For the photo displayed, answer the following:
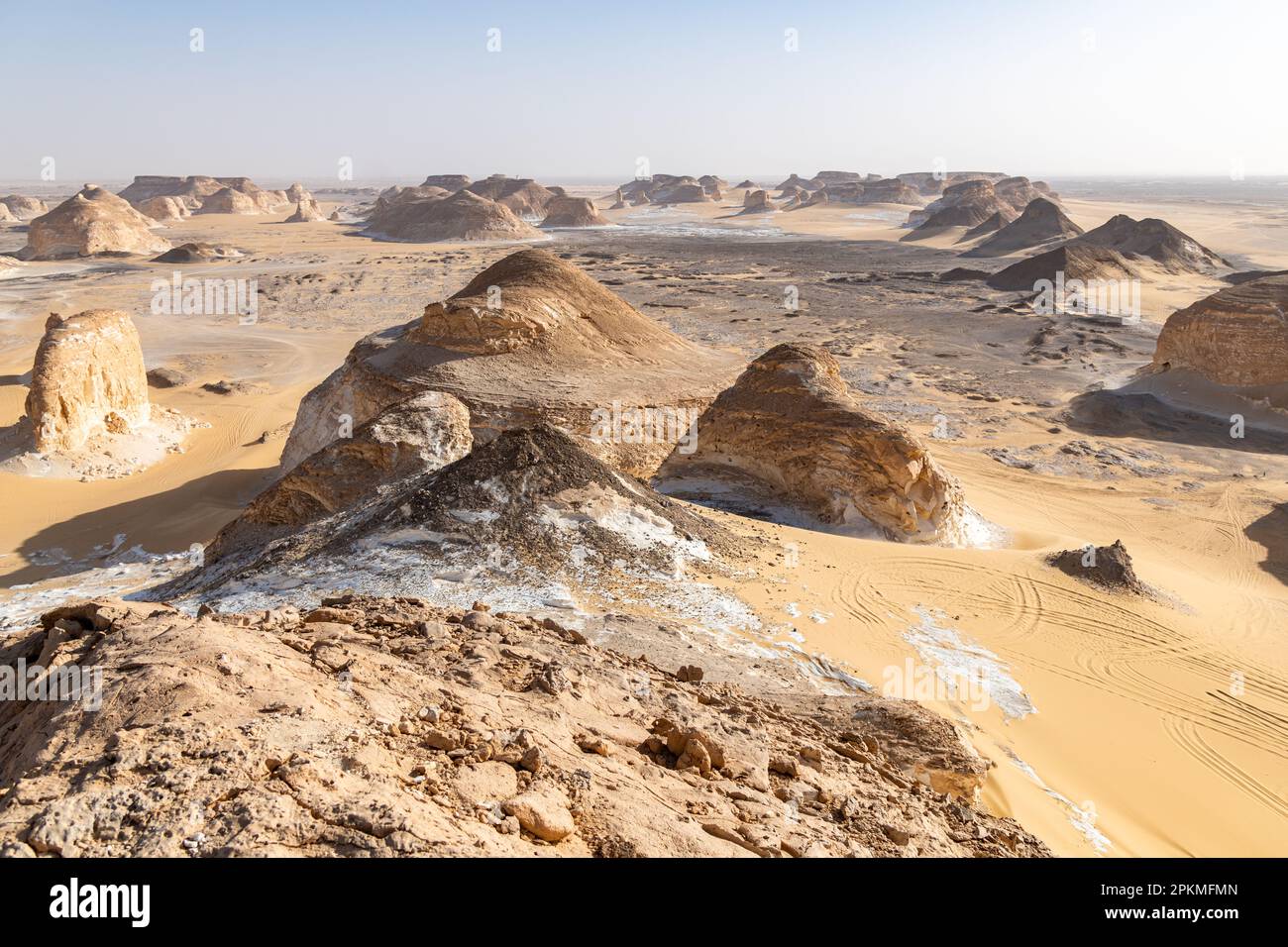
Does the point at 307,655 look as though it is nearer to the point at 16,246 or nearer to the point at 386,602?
the point at 386,602

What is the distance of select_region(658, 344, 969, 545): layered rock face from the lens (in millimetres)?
11164

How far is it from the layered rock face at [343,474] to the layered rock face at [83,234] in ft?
155

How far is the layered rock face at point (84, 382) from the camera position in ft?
49.4

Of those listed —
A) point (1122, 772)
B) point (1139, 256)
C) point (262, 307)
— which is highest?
point (1139, 256)

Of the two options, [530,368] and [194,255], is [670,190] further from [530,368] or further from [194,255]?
[530,368]

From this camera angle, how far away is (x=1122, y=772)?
6.58 meters

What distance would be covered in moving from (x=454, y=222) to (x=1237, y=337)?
1973 inches

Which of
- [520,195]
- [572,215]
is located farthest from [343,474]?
[520,195]

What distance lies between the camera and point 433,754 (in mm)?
3729

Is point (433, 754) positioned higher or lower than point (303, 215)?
lower

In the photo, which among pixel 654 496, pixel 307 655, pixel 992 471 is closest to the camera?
pixel 307 655

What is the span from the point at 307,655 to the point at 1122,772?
6.21 meters

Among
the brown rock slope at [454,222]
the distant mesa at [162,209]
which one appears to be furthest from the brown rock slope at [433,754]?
the distant mesa at [162,209]

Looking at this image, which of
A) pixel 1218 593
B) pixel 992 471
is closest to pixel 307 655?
pixel 1218 593
